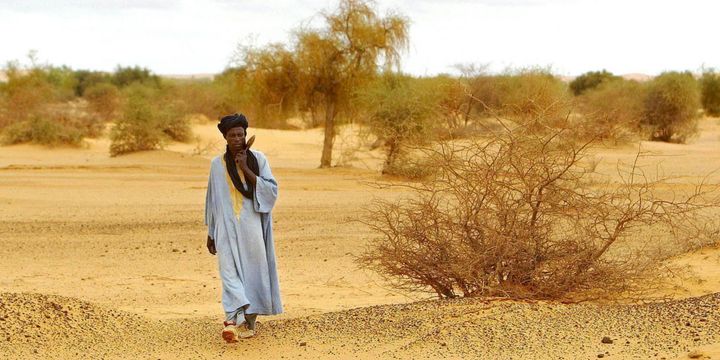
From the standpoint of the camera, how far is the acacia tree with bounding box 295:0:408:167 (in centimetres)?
2792

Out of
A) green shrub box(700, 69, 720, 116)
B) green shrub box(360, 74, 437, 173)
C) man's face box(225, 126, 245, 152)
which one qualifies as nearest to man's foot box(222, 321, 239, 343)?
man's face box(225, 126, 245, 152)

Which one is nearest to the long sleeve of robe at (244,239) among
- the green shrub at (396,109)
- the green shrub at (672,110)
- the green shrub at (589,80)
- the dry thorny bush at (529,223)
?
the dry thorny bush at (529,223)

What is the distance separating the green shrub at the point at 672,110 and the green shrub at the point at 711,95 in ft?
41.2

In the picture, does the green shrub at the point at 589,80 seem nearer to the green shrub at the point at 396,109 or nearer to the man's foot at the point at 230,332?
the green shrub at the point at 396,109

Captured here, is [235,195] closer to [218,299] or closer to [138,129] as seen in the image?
[218,299]

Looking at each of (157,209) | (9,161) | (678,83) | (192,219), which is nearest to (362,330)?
(192,219)

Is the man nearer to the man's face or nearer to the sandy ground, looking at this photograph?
the man's face

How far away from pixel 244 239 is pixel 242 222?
123mm

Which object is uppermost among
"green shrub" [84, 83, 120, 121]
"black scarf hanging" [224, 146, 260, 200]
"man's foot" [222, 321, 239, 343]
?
"black scarf hanging" [224, 146, 260, 200]

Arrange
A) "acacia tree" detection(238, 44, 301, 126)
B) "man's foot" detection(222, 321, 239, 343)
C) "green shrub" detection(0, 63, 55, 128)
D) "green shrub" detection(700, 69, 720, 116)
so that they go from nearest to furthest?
"man's foot" detection(222, 321, 239, 343) → "acacia tree" detection(238, 44, 301, 126) → "green shrub" detection(0, 63, 55, 128) → "green shrub" detection(700, 69, 720, 116)

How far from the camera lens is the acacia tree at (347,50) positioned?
2792cm

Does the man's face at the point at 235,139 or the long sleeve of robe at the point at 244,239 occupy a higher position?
the man's face at the point at 235,139

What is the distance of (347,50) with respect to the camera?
1113 inches

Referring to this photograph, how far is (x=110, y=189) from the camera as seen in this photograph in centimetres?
2347
